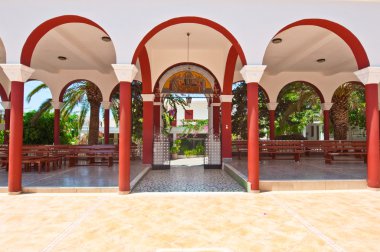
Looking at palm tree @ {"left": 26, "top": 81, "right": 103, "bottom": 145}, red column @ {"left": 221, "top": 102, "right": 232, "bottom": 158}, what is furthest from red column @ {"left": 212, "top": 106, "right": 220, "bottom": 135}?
palm tree @ {"left": 26, "top": 81, "right": 103, "bottom": 145}

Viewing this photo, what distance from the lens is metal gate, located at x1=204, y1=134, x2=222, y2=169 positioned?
1070cm

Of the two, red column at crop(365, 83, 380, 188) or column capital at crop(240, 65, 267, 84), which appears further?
red column at crop(365, 83, 380, 188)

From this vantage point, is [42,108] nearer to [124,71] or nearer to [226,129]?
[226,129]

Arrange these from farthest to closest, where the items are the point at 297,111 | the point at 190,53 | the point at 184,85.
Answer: the point at 297,111
the point at 184,85
the point at 190,53

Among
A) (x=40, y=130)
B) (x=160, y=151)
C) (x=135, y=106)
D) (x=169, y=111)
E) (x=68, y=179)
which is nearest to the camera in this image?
(x=68, y=179)

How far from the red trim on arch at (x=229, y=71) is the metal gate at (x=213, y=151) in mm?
2186

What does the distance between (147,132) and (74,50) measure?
14.8 ft

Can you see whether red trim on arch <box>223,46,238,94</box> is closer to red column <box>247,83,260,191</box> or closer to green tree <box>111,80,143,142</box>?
red column <box>247,83,260,191</box>

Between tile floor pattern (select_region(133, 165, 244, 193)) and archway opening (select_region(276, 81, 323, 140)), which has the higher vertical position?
archway opening (select_region(276, 81, 323, 140))

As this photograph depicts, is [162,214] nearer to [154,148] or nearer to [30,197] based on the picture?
[30,197]

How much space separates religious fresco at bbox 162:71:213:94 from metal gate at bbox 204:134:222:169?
2.52 meters

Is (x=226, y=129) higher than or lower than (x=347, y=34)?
lower

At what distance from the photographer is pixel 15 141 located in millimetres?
6398

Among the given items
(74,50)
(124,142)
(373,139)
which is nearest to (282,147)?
(373,139)
